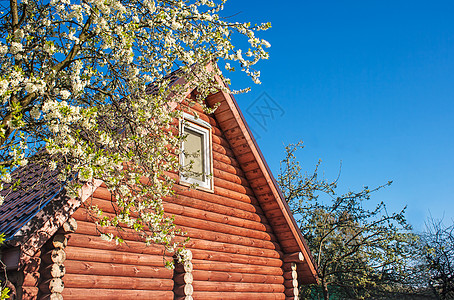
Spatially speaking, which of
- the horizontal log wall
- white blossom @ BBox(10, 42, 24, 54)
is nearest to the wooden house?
the horizontal log wall

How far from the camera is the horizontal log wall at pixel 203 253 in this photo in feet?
19.7

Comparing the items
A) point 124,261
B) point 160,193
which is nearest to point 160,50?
point 160,193

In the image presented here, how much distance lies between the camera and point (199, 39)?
5922 millimetres

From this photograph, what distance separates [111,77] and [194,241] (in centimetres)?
374

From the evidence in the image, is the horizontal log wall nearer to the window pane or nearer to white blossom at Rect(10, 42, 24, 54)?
the window pane

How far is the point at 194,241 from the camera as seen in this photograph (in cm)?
786

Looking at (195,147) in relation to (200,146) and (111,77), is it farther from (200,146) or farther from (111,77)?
(111,77)

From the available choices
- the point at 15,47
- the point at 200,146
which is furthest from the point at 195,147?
the point at 15,47

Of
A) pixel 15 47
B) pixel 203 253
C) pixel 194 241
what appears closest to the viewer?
pixel 15 47

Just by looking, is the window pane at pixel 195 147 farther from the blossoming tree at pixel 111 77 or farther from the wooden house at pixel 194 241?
the blossoming tree at pixel 111 77

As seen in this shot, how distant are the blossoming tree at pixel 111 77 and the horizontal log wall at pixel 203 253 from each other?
1.05m

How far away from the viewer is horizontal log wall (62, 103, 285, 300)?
19.7 ft

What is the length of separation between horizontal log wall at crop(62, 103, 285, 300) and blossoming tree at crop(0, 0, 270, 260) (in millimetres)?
1049

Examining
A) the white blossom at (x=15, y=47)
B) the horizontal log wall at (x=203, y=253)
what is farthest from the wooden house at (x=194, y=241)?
the white blossom at (x=15, y=47)
